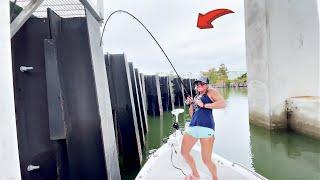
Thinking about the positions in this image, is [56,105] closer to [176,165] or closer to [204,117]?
[204,117]

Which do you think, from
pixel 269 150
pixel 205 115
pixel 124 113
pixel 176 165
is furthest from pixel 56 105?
pixel 269 150

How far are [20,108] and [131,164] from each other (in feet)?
14.7

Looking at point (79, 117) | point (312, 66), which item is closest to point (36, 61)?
point (79, 117)

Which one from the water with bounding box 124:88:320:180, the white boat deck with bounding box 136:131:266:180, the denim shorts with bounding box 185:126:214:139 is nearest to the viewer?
the denim shorts with bounding box 185:126:214:139

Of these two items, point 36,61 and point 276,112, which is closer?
point 36,61

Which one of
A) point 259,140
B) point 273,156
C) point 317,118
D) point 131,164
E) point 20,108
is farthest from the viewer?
point 259,140

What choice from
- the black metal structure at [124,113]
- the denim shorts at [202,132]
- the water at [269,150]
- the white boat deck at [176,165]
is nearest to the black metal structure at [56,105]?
the white boat deck at [176,165]

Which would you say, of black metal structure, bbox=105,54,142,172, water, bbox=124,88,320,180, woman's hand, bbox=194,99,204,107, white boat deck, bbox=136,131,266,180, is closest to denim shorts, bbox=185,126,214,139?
woman's hand, bbox=194,99,204,107

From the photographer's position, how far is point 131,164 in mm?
8172

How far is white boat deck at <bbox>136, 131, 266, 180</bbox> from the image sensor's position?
5.06 meters

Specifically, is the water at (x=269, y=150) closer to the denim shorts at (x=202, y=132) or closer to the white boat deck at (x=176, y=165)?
the white boat deck at (x=176, y=165)

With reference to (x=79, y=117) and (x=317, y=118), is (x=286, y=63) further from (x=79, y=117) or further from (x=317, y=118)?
(x=79, y=117)

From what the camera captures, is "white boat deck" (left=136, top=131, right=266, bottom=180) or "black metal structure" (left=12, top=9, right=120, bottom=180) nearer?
"black metal structure" (left=12, top=9, right=120, bottom=180)

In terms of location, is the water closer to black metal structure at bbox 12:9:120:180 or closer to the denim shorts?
black metal structure at bbox 12:9:120:180
